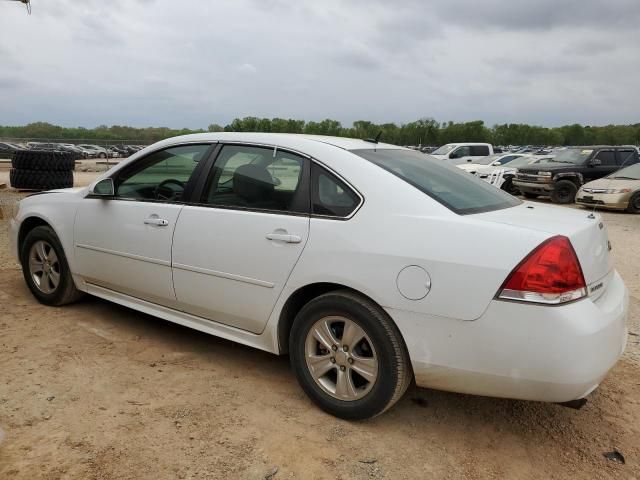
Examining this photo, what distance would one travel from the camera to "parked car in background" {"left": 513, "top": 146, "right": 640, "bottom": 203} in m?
15.8

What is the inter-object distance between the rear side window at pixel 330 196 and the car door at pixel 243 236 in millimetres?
58

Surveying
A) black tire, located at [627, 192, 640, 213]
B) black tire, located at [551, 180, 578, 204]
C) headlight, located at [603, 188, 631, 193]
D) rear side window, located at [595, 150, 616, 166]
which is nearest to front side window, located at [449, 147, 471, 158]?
rear side window, located at [595, 150, 616, 166]

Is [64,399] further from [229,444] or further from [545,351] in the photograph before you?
Result: [545,351]

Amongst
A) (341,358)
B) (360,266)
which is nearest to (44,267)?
(341,358)

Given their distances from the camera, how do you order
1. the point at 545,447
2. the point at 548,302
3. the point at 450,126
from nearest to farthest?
the point at 548,302, the point at 545,447, the point at 450,126

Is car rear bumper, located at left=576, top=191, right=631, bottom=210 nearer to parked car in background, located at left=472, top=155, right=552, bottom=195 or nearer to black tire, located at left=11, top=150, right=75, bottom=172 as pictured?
parked car in background, located at left=472, top=155, right=552, bottom=195

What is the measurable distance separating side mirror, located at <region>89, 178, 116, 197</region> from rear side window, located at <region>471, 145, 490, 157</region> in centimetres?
1878

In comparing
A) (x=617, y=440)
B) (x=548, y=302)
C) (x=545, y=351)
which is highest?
(x=548, y=302)

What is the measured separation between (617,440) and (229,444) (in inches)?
80.7

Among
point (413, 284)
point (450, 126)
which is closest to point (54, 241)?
point (413, 284)

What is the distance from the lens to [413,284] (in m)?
2.59

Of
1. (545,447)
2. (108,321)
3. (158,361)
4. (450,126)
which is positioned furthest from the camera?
(450,126)

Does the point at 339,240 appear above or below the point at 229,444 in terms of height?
above

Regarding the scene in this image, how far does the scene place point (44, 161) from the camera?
40.4ft
